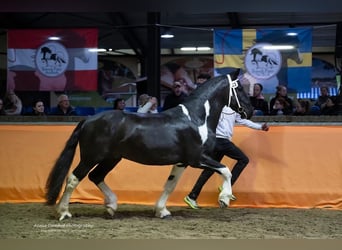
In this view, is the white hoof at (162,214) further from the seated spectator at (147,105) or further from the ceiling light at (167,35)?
the ceiling light at (167,35)

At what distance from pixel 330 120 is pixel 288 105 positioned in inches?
44.3

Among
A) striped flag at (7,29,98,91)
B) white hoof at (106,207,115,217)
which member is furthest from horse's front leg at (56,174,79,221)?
striped flag at (7,29,98,91)

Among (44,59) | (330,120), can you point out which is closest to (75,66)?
(44,59)

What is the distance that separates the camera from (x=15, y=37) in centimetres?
825

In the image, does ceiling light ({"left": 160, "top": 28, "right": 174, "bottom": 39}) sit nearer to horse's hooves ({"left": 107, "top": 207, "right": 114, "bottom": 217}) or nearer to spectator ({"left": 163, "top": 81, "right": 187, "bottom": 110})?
spectator ({"left": 163, "top": 81, "right": 187, "bottom": 110})

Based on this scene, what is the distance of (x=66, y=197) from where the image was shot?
5.25m

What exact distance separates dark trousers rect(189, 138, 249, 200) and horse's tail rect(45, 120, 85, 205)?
1.57 meters

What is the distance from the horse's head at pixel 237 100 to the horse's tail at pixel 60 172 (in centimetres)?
159

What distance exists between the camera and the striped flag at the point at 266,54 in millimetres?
7984

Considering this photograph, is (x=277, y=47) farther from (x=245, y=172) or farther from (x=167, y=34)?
(x=167, y=34)

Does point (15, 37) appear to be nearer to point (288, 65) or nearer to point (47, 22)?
point (288, 65)

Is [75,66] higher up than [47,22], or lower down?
lower down

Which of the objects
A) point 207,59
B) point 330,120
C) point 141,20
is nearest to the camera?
point 330,120

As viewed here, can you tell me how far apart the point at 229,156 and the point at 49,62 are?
149 inches
